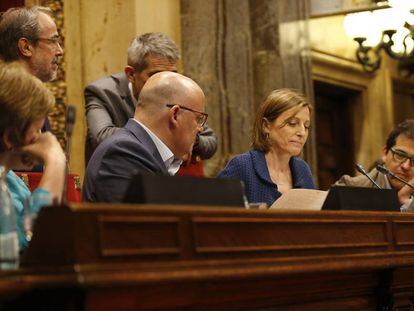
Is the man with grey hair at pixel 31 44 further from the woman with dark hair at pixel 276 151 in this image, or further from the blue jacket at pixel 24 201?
the blue jacket at pixel 24 201

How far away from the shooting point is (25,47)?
169 inches

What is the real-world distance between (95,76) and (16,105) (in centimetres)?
307

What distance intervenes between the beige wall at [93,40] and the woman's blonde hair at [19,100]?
276cm

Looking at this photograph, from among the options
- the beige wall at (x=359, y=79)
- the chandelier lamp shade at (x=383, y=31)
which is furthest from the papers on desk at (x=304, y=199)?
the beige wall at (x=359, y=79)

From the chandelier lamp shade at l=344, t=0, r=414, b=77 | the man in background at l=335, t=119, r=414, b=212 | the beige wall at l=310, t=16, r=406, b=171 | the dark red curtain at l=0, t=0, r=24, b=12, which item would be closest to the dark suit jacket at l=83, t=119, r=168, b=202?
the man in background at l=335, t=119, r=414, b=212

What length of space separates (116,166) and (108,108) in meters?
1.27

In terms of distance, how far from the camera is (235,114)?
21.5ft

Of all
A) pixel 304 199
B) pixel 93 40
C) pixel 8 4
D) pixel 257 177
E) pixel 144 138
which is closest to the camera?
pixel 304 199

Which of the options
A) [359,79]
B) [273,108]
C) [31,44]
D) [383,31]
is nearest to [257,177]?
[273,108]

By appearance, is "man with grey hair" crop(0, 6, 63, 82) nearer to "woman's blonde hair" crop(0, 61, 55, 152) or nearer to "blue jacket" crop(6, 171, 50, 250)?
"blue jacket" crop(6, 171, 50, 250)

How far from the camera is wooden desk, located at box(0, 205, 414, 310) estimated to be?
215 centimetres

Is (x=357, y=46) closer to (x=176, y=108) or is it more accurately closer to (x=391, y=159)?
(x=391, y=159)

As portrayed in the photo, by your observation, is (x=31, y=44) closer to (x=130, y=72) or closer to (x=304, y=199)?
(x=130, y=72)

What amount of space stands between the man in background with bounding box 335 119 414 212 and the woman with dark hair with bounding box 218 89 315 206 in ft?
2.12
